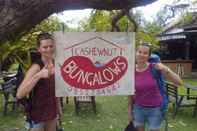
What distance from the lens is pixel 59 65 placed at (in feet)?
12.7

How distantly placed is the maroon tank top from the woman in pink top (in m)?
1.00

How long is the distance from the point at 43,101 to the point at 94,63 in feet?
2.29

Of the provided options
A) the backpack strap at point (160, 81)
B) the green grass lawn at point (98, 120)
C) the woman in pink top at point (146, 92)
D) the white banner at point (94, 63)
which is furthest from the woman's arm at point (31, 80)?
the green grass lawn at point (98, 120)

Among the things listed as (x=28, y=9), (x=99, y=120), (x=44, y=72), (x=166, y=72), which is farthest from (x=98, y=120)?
(x=28, y=9)

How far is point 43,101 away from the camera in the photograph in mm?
3725

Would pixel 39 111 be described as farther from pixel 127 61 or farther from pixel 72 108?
pixel 72 108

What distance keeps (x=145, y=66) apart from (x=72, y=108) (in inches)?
236

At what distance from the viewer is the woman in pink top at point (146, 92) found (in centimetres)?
414

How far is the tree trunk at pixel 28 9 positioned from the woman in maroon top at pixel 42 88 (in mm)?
209

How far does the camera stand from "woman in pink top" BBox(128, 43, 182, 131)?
13.6 ft

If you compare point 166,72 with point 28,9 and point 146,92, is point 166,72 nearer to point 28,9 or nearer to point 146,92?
point 146,92

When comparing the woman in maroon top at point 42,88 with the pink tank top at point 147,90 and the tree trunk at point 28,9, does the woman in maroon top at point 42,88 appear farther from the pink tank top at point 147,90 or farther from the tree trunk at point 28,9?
the pink tank top at point 147,90

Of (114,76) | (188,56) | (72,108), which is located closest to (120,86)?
(114,76)

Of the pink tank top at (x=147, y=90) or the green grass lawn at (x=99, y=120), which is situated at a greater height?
the pink tank top at (x=147, y=90)
